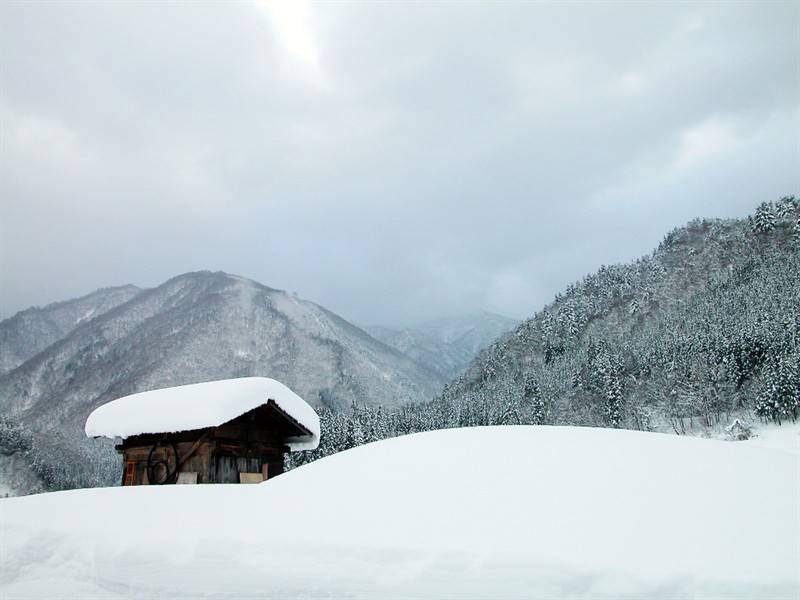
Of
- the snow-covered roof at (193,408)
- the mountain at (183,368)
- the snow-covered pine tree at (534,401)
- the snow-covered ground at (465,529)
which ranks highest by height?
the mountain at (183,368)

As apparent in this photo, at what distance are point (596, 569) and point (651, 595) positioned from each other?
32 centimetres

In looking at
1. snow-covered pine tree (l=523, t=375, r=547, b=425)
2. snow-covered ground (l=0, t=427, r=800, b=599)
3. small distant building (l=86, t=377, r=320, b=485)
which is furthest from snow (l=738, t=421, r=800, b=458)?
snow-covered ground (l=0, t=427, r=800, b=599)

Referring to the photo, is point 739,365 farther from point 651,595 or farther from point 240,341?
point 240,341

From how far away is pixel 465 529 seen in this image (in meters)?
3.81

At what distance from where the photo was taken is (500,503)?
404 cm

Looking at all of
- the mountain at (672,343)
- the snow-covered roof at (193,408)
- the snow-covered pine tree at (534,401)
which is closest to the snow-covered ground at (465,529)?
the snow-covered roof at (193,408)

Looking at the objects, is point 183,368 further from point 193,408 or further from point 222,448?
point 193,408

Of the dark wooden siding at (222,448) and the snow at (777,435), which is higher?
the snow at (777,435)

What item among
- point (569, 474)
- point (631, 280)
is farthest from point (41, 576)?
point (631, 280)

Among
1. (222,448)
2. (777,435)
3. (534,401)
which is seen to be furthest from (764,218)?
(222,448)

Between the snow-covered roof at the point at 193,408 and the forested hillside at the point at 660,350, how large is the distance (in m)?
51.1

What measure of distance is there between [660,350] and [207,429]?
8717 centimetres

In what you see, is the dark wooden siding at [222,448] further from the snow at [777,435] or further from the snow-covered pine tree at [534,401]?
the snow-covered pine tree at [534,401]

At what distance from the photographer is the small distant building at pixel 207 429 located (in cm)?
1147
